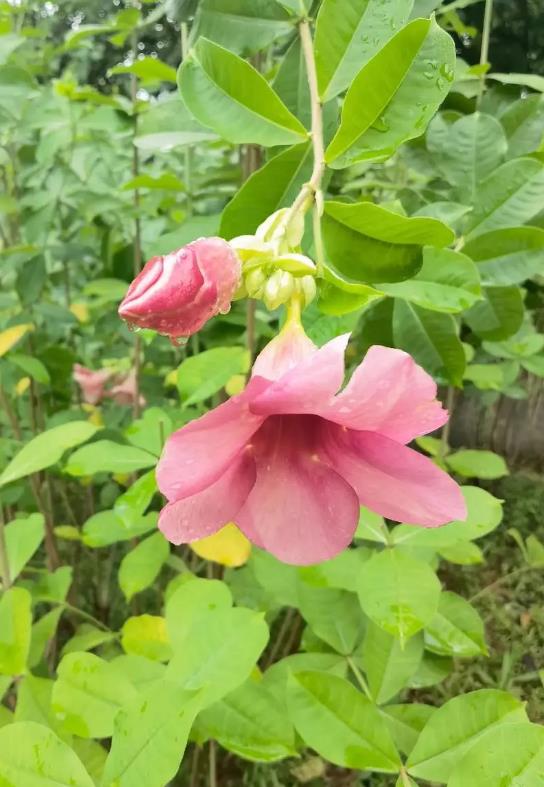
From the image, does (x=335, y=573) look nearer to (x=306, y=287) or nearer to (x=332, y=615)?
(x=332, y=615)

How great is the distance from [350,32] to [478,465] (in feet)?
2.57

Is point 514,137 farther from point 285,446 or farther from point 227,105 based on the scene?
point 285,446

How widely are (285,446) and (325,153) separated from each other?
210 mm

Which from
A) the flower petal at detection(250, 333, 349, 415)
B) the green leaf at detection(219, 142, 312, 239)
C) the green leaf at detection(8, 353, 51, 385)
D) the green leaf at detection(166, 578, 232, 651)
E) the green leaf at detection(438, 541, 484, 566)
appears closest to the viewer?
the flower petal at detection(250, 333, 349, 415)

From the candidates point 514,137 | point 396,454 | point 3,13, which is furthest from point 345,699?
point 3,13

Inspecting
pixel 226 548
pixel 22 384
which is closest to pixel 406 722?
pixel 226 548

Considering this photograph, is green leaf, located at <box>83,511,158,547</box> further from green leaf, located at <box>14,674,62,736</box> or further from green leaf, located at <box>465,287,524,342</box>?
green leaf, located at <box>465,287,524,342</box>

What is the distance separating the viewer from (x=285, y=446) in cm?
46

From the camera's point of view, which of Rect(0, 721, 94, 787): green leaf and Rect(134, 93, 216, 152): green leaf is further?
Rect(134, 93, 216, 152): green leaf

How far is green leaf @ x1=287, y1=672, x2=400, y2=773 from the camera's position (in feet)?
1.91

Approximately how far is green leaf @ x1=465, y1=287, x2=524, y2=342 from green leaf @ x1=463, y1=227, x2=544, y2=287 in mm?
78


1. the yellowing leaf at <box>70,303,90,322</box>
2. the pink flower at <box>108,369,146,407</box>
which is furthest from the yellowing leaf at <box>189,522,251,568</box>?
the yellowing leaf at <box>70,303,90,322</box>

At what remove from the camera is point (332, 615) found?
808 millimetres

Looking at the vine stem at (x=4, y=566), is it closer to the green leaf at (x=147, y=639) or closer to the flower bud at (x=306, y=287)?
the green leaf at (x=147, y=639)
